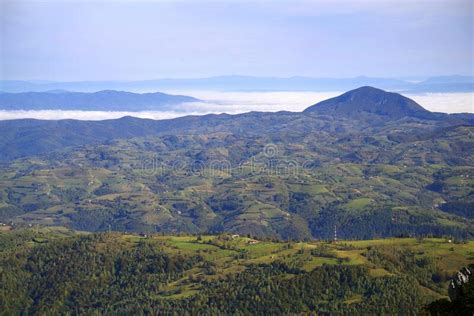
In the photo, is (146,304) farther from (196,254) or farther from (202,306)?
(196,254)

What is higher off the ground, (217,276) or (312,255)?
(312,255)

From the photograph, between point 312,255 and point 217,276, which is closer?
point 217,276

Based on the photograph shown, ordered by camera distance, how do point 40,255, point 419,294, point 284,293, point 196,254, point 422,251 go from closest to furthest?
point 419,294 < point 284,293 < point 422,251 < point 196,254 < point 40,255

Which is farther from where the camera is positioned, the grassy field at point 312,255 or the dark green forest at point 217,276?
the grassy field at point 312,255

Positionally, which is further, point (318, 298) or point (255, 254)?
point (255, 254)

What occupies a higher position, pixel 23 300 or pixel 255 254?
pixel 255 254

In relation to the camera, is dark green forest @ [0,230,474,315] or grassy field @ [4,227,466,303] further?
grassy field @ [4,227,466,303]

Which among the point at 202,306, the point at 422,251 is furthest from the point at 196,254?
the point at 422,251

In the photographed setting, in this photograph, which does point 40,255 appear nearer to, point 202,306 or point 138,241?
point 138,241

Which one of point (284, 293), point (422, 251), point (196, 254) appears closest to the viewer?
point (284, 293)

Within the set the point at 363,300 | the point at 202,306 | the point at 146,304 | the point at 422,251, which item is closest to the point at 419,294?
the point at 363,300
